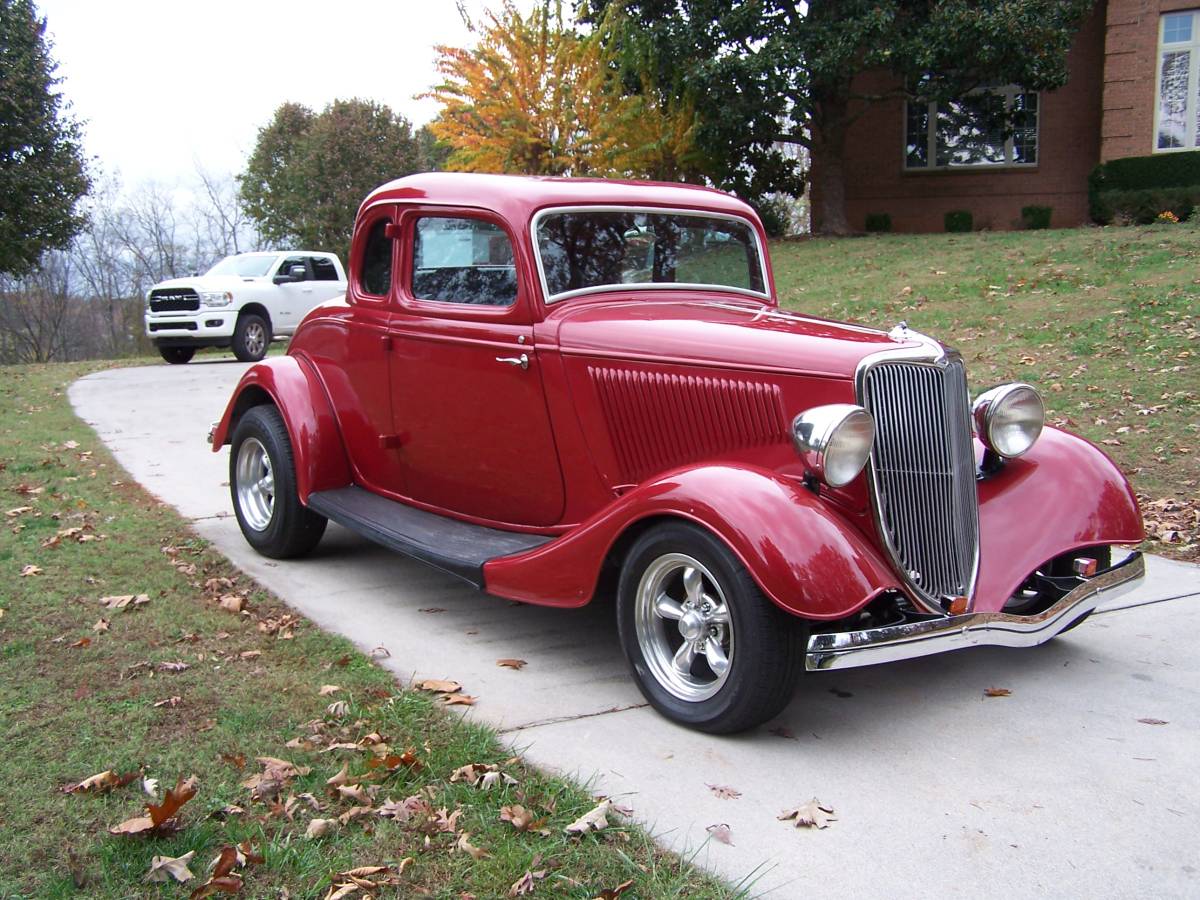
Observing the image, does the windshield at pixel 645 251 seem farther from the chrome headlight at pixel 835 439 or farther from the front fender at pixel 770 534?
the chrome headlight at pixel 835 439

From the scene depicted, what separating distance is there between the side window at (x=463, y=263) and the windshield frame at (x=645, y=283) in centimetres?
15

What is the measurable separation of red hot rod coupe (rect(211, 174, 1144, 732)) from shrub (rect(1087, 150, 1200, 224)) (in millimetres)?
14151

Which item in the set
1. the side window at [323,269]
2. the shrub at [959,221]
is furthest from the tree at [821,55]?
the side window at [323,269]

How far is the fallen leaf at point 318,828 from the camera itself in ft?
9.56

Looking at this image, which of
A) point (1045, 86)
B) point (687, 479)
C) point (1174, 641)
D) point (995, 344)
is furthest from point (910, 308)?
point (687, 479)

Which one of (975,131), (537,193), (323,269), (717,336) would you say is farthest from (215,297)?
(975,131)

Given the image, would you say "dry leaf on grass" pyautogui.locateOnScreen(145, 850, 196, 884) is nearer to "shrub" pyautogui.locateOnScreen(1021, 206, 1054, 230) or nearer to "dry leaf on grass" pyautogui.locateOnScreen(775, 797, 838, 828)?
"dry leaf on grass" pyautogui.locateOnScreen(775, 797, 838, 828)

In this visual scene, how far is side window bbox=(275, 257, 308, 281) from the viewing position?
17781mm

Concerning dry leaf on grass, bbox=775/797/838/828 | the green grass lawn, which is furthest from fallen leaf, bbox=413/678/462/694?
the green grass lawn

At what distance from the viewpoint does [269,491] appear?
594 centimetres

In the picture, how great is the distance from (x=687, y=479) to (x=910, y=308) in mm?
10027

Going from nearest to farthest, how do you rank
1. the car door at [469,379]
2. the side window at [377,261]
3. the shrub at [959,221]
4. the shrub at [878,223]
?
the car door at [469,379] < the side window at [377,261] < the shrub at [959,221] < the shrub at [878,223]

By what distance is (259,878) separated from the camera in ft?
8.97

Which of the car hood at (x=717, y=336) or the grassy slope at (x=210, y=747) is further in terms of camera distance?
the car hood at (x=717, y=336)
